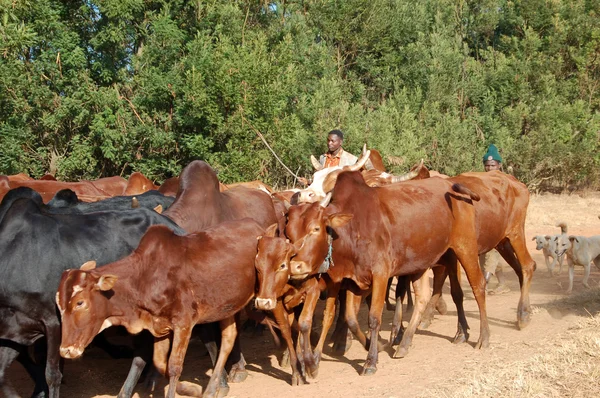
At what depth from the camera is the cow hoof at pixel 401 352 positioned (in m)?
8.61

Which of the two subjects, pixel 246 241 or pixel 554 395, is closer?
pixel 554 395

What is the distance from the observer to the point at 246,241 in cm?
745

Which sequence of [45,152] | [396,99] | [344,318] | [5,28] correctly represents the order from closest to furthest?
[344,318] → [5,28] → [45,152] → [396,99]

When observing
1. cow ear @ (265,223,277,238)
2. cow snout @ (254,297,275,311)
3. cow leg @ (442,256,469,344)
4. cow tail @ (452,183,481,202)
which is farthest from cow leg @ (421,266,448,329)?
cow snout @ (254,297,275,311)

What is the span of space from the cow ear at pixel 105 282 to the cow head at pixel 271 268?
145 centimetres

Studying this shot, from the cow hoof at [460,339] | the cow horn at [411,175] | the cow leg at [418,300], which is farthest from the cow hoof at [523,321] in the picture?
the cow horn at [411,175]

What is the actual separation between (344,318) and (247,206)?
2035 millimetres

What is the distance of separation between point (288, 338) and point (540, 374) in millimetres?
2548

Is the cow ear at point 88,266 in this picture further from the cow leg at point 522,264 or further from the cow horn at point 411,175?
the cow leg at point 522,264

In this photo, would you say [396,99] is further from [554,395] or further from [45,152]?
[554,395]

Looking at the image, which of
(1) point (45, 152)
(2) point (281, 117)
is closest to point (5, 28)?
(1) point (45, 152)

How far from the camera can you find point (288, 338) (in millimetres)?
7738

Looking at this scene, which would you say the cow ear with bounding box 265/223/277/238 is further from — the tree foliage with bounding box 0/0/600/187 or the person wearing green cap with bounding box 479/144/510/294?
the tree foliage with bounding box 0/0/600/187

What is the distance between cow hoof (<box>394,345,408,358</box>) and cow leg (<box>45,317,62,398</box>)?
12.6ft
